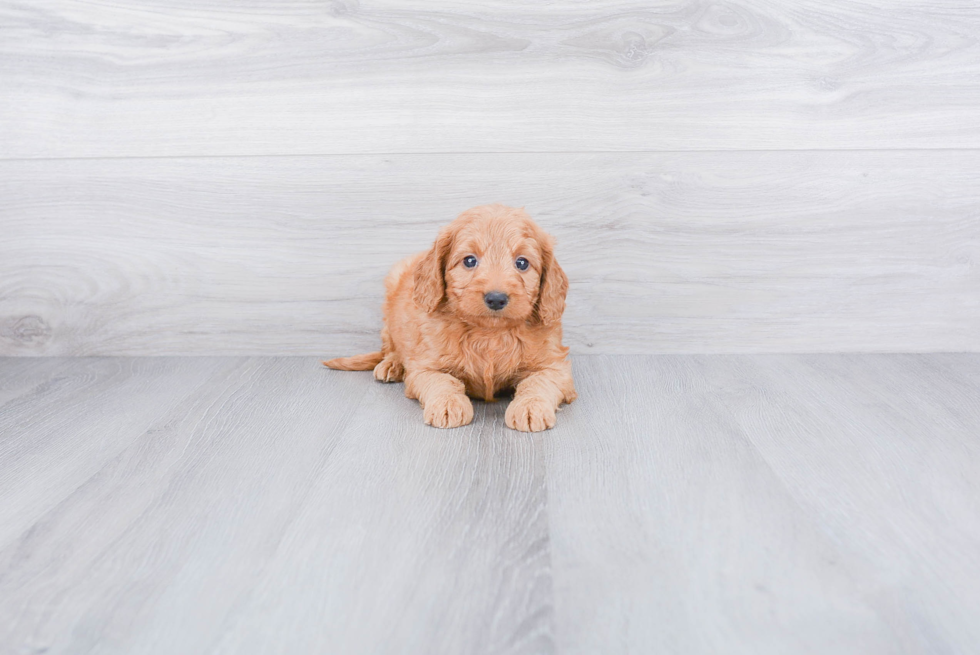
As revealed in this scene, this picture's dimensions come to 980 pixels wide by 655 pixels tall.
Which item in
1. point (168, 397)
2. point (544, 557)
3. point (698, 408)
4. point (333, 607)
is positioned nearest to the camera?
point (333, 607)

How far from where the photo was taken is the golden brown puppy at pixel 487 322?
1457 mm

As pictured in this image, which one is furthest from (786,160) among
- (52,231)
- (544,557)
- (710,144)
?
(52,231)

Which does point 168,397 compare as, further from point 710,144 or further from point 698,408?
point 710,144

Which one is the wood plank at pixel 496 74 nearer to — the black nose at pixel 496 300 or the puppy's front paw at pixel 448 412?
the black nose at pixel 496 300

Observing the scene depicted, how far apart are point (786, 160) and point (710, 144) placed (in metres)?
0.21

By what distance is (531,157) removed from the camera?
6.16 ft

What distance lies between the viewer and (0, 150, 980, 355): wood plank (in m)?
1.89

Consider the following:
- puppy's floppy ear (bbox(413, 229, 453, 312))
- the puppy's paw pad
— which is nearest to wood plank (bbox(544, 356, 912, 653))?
puppy's floppy ear (bbox(413, 229, 453, 312))

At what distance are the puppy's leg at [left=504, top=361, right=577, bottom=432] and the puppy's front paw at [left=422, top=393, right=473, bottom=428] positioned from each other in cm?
9

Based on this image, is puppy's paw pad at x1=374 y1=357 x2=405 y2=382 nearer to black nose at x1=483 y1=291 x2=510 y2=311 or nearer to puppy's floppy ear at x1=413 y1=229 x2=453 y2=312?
puppy's floppy ear at x1=413 y1=229 x2=453 y2=312

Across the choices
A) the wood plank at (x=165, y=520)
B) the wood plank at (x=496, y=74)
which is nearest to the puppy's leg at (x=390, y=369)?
the wood plank at (x=165, y=520)

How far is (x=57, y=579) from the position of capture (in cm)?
93

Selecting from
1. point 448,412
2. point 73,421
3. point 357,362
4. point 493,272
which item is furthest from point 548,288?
point 73,421

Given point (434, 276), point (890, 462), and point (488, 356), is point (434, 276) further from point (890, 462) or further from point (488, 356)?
point (890, 462)
